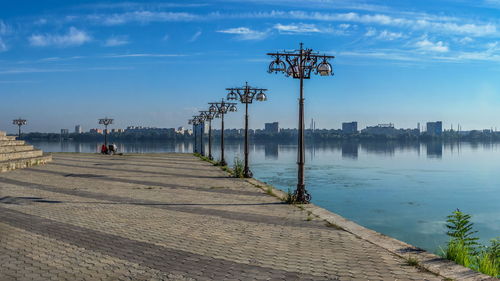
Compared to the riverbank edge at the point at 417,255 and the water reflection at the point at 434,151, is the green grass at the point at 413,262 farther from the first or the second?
the water reflection at the point at 434,151

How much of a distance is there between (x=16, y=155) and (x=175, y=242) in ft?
74.3

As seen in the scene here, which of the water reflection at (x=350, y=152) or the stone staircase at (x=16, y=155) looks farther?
the water reflection at (x=350, y=152)

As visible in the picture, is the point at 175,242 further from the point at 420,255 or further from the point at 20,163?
the point at 20,163

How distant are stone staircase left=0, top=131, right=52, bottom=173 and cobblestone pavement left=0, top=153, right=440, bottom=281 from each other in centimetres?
1065

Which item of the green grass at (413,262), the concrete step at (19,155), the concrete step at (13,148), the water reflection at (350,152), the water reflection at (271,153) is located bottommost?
the water reflection at (271,153)

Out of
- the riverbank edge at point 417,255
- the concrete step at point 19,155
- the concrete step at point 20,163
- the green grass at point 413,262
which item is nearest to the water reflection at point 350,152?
the concrete step at point 19,155

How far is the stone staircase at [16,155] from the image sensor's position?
23.6 meters

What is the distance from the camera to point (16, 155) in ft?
86.5

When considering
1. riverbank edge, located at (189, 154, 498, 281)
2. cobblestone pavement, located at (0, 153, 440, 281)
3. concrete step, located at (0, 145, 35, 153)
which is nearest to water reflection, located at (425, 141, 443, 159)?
concrete step, located at (0, 145, 35, 153)

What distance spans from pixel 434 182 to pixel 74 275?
30296 mm

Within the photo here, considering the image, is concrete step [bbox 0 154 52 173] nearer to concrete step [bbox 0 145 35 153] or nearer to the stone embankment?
concrete step [bbox 0 145 35 153]

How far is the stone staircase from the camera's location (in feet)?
77.3

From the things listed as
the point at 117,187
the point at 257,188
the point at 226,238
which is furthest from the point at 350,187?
the point at 226,238

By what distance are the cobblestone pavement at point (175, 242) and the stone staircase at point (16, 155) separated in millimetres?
10653
